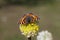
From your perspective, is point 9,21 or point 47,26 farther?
point 9,21

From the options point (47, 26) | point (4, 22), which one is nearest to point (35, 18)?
point (47, 26)

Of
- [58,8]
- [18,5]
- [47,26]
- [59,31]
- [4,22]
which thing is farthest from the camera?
[18,5]

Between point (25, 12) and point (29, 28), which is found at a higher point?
point (25, 12)

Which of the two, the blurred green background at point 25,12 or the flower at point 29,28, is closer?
the flower at point 29,28

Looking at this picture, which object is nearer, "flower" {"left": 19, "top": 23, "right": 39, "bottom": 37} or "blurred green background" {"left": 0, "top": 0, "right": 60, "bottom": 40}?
"flower" {"left": 19, "top": 23, "right": 39, "bottom": 37}

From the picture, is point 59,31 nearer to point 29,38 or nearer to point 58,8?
point 58,8

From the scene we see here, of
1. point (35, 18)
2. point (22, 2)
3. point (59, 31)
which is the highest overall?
point (22, 2)

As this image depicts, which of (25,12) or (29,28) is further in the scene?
(25,12)

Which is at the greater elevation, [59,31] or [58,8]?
[58,8]
